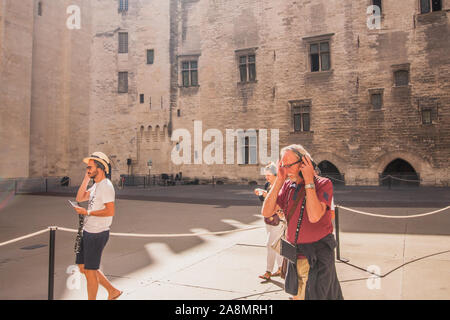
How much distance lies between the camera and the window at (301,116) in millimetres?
19953

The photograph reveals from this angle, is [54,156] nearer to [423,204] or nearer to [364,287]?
[423,204]

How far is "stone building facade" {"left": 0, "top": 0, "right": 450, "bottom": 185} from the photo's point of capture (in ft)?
58.0

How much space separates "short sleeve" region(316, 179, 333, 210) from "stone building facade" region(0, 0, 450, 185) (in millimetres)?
17356

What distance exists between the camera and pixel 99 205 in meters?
3.09

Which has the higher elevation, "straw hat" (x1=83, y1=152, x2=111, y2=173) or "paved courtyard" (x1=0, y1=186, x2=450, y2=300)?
"straw hat" (x1=83, y1=152, x2=111, y2=173)

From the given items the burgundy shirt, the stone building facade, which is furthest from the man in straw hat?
the stone building facade

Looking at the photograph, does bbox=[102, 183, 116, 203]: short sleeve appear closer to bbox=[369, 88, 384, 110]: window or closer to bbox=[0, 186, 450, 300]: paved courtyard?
bbox=[0, 186, 450, 300]: paved courtyard

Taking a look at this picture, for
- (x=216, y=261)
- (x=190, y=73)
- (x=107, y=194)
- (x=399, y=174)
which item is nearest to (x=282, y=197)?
(x=107, y=194)

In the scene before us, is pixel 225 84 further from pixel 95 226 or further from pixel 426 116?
pixel 95 226

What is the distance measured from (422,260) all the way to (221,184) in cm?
1745

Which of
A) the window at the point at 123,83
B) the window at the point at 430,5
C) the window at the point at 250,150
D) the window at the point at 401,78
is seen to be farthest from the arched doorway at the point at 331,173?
the window at the point at 123,83

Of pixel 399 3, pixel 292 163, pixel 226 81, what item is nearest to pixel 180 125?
pixel 226 81

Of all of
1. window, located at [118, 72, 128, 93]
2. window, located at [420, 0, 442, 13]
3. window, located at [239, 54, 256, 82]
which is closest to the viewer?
window, located at [420, 0, 442, 13]

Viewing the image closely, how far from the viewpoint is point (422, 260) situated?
4.71 meters
